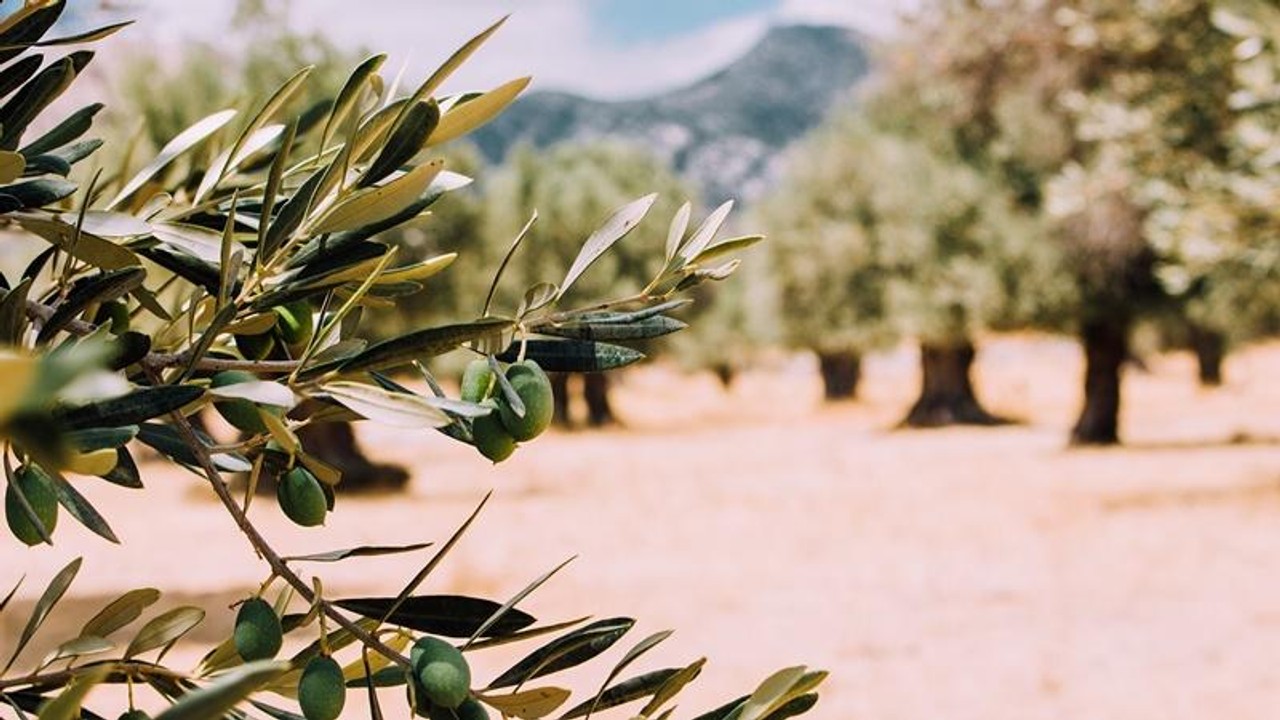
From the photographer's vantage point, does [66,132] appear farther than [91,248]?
Yes

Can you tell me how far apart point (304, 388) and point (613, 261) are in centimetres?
3031

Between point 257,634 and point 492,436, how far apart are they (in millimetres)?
181

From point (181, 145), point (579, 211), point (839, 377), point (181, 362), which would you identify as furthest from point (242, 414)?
point (839, 377)

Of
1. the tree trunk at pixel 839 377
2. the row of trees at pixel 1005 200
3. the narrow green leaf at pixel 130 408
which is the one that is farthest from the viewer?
the tree trunk at pixel 839 377

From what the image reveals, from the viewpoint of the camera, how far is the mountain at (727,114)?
139500 millimetres

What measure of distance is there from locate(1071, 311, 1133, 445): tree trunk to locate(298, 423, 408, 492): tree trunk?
9.65 m

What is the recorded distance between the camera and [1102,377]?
68.1 ft

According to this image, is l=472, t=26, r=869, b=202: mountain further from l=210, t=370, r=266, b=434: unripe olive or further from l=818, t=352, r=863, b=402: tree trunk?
l=210, t=370, r=266, b=434: unripe olive

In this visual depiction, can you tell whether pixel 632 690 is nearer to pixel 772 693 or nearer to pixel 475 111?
pixel 772 693

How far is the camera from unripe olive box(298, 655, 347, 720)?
2.66ft

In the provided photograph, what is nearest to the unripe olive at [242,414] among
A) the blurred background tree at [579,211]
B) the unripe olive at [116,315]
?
the unripe olive at [116,315]

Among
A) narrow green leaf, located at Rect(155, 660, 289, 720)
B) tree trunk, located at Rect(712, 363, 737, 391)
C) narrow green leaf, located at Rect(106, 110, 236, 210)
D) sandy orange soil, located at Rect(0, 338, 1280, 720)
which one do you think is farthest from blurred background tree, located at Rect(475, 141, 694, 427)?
narrow green leaf, located at Rect(155, 660, 289, 720)

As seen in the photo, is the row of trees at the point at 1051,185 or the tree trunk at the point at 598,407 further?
the tree trunk at the point at 598,407

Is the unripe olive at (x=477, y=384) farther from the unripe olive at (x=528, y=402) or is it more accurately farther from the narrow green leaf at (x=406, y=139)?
the narrow green leaf at (x=406, y=139)
